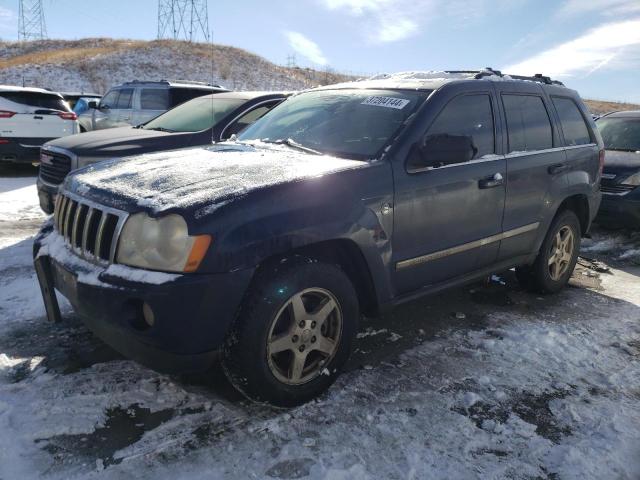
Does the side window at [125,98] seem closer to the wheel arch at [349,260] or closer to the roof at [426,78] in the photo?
the roof at [426,78]

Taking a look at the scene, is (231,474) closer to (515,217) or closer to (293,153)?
(293,153)

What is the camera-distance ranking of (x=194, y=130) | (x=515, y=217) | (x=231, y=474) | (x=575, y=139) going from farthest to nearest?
(x=194, y=130), (x=575, y=139), (x=515, y=217), (x=231, y=474)

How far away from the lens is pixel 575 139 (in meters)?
4.68

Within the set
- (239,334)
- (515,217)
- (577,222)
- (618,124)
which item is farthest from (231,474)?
(618,124)

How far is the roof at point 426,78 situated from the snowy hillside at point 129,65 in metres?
37.6

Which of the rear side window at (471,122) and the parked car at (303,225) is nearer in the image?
the parked car at (303,225)

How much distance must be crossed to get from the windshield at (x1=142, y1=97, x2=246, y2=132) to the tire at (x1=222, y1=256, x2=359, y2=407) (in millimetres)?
4157

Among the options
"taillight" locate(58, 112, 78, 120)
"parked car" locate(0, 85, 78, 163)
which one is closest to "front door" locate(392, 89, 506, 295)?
"parked car" locate(0, 85, 78, 163)

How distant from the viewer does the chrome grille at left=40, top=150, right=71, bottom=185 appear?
5.68 meters

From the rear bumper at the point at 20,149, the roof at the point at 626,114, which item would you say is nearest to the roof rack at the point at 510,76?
the roof at the point at 626,114

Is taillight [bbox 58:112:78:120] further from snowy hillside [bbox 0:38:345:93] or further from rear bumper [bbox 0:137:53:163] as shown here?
snowy hillside [bbox 0:38:345:93]

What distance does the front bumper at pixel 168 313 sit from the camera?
2318mm

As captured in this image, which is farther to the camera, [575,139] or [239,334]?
[575,139]

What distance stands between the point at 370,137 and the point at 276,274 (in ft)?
3.98
